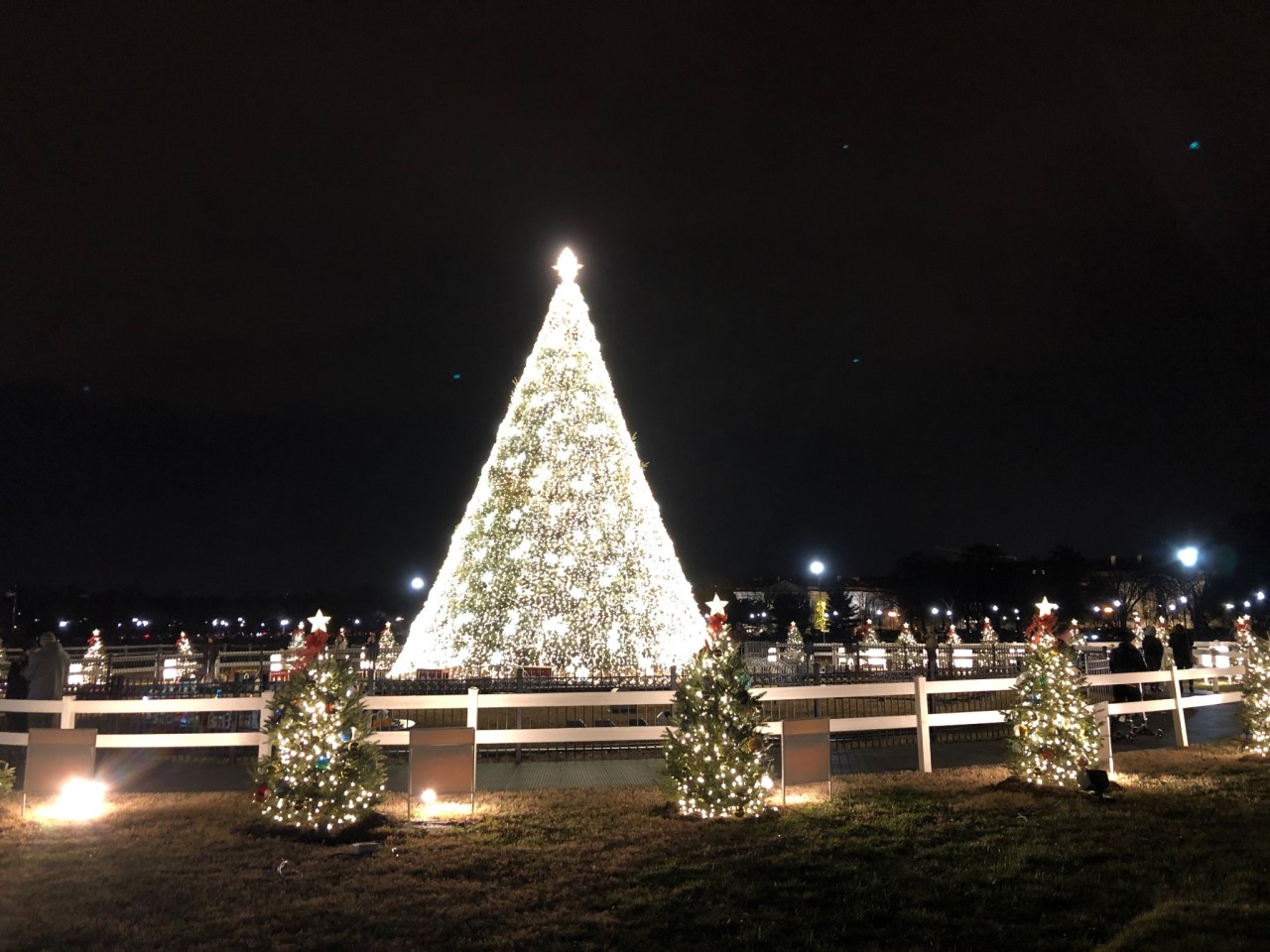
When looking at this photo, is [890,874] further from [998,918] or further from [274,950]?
[274,950]

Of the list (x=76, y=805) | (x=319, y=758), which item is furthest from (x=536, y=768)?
(x=76, y=805)

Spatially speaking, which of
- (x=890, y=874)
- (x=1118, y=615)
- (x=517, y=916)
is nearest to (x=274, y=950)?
(x=517, y=916)

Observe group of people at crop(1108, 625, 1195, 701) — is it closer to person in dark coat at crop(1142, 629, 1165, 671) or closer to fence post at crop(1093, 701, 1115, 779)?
person in dark coat at crop(1142, 629, 1165, 671)

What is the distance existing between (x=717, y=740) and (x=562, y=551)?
9.62 m

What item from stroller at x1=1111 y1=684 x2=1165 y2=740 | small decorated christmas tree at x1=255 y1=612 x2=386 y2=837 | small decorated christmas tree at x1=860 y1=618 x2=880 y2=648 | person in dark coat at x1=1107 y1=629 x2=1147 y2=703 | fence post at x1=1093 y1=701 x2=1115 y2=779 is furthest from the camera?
small decorated christmas tree at x1=860 y1=618 x2=880 y2=648

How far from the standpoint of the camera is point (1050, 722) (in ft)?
34.8

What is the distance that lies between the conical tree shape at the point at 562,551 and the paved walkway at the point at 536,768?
503 cm

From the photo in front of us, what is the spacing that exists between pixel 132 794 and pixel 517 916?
666 centimetres

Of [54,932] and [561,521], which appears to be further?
[561,521]

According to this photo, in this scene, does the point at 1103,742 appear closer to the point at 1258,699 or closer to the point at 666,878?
the point at 1258,699

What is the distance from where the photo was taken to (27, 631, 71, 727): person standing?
13797 mm

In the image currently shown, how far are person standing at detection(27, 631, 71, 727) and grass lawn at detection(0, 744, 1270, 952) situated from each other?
4827 mm

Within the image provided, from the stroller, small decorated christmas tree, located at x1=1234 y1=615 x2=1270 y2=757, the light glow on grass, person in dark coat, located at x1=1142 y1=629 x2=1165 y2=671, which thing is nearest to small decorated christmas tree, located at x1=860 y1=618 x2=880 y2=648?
person in dark coat, located at x1=1142 y1=629 x2=1165 y2=671

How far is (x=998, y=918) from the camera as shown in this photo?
6.18m
